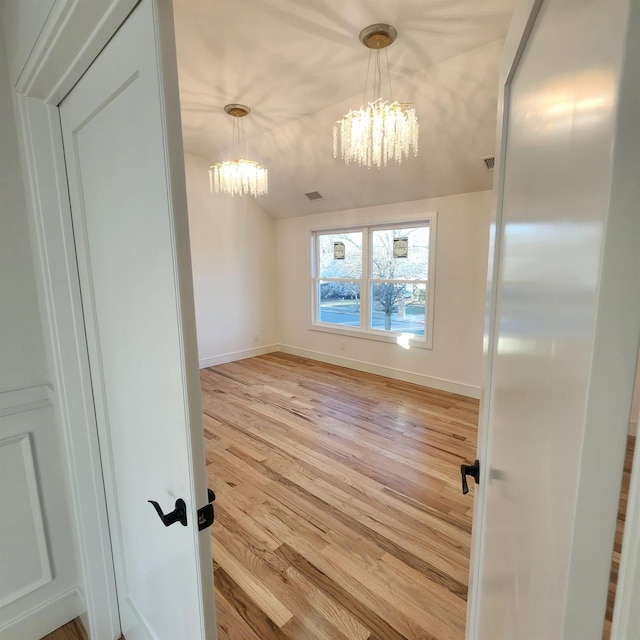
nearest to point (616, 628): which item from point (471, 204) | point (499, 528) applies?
point (499, 528)

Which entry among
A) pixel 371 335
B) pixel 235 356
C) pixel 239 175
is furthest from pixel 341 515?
pixel 235 356

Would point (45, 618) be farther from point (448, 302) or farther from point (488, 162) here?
point (488, 162)

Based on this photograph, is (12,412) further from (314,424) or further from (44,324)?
(314,424)

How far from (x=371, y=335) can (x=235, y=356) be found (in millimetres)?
2176

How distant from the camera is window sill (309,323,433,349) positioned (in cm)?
423

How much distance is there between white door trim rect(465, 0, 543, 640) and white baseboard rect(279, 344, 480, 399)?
3.07 m

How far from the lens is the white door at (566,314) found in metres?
0.30

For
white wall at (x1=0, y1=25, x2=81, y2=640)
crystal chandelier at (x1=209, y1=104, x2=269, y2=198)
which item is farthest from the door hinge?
crystal chandelier at (x1=209, y1=104, x2=269, y2=198)

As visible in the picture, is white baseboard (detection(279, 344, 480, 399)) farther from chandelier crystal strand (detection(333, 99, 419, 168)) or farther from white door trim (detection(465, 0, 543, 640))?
white door trim (detection(465, 0, 543, 640))

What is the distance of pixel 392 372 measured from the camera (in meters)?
4.54

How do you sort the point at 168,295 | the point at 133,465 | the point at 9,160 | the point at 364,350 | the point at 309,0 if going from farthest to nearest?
the point at 364,350 → the point at 309,0 → the point at 9,160 → the point at 133,465 → the point at 168,295

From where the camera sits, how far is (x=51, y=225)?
1120 mm

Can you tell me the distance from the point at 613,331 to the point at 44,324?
1628 mm

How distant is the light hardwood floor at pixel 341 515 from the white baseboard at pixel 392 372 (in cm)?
17
